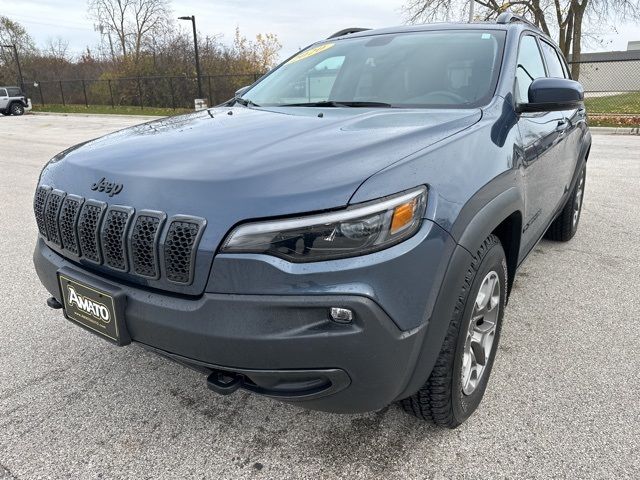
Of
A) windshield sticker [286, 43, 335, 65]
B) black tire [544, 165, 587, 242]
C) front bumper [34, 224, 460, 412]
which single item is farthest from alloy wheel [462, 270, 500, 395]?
black tire [544, 165, 587, 242]

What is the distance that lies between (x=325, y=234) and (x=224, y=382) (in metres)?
0.63

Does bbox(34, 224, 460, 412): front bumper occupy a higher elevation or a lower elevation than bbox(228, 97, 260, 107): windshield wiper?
lower

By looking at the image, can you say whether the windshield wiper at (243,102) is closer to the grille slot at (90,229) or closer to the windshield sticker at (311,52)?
the windshield sticker at (311,52)

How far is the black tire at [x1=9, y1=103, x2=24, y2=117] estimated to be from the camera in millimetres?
30547

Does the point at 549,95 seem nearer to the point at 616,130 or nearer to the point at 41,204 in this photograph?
the point at 41,204

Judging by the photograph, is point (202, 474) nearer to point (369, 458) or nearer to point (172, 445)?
point (172, 445)

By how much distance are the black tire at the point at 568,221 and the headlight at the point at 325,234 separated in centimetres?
325

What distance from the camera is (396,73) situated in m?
2.81

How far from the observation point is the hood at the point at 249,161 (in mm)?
1556

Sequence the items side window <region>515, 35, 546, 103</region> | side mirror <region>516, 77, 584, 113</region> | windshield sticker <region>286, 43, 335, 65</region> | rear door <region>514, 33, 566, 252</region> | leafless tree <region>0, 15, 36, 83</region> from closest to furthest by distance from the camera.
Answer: side mirror <region>516, 77, 584, 113</region>
rear door <region>514, 33, 566, 252</region>
side window <region>515, 35, 546, 103</region>
windshield sticker <region>286, 43, 335, 65</region>
leafless tree <region>0, 15, 36, 83</region>

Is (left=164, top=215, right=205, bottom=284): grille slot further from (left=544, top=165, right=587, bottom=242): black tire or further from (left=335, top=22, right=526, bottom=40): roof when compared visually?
(left=544, top=165, right=587, bottom=242): black tire

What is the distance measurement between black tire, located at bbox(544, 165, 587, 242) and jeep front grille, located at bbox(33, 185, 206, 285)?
3.57 meters

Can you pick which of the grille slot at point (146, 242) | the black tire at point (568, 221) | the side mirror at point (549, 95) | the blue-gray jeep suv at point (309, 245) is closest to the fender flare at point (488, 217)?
the blue-gray jeep suv at point (309, 245)

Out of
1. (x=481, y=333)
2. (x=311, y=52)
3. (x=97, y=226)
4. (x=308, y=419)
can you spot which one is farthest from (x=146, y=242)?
(x=311, y=52)
